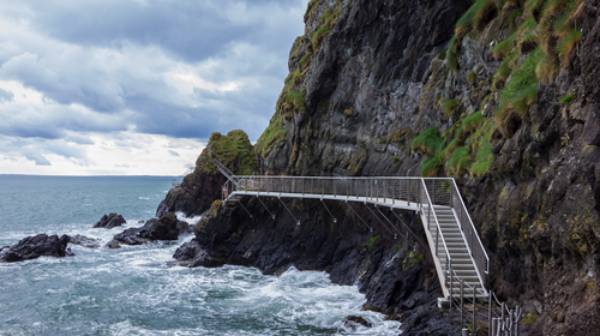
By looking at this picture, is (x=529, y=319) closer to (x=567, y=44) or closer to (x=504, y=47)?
(x=567, y=44)

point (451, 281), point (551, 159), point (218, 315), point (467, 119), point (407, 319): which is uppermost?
point (467, 119)

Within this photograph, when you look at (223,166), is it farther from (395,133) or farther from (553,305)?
(553,305)

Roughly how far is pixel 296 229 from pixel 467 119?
17426 millimetres

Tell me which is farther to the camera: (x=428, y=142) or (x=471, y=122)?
(x=428, y=142)

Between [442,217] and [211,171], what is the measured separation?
3470 centimetres

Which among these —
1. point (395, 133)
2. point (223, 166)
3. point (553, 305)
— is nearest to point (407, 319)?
point (553, 305)

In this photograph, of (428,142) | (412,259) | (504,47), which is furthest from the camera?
(428,142)

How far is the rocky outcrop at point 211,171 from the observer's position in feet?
→ 152

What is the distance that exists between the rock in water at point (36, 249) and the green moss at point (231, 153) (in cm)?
1531

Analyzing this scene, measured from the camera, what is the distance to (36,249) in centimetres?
3934

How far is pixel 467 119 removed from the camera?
1892cm

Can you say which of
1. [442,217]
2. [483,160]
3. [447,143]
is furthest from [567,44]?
[447,143]

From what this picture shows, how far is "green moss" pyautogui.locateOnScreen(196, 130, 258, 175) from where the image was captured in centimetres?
4584

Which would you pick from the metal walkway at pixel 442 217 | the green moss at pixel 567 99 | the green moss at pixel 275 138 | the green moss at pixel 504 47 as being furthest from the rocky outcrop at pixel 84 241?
the green moss at pixel 567 99
